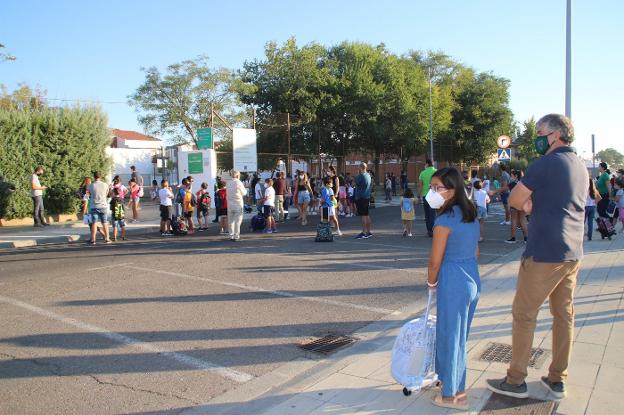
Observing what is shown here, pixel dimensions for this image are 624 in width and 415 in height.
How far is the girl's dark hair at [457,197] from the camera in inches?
137

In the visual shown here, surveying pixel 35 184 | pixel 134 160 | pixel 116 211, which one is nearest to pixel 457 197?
pixel 116 211

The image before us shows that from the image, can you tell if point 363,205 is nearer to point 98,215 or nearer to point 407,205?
point 407,205

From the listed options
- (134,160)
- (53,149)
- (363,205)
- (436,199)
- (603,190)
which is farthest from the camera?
(134,160)

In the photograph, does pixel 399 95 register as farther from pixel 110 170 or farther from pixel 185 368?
pixel 185 368

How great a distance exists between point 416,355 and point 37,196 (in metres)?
16.1

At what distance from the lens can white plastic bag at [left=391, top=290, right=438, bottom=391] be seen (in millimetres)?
3619

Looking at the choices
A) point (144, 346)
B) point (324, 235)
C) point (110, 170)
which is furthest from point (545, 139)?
point (110, 170)

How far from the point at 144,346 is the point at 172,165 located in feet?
142

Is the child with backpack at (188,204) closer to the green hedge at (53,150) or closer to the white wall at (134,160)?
the green hedge at (53,150)

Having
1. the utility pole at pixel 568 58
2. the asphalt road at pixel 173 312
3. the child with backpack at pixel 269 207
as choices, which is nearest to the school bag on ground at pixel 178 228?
the child with backpack at pixel 269 207

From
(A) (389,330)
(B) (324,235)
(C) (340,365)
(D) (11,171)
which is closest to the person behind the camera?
(C) (340,365)

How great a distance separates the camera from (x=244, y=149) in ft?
74.2

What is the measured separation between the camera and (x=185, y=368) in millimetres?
4586

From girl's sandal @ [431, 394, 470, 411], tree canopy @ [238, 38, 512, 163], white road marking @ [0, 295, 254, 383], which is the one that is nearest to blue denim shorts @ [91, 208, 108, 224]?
white road marking @ [0, 295, 254, 383]
